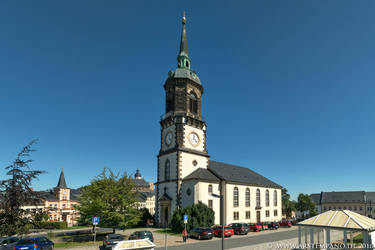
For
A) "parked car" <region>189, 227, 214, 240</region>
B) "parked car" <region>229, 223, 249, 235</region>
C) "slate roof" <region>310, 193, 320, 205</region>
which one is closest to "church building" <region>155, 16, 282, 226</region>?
"parked car" <region>229, 223, 249, 235</region>

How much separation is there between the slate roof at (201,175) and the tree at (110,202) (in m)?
10.4

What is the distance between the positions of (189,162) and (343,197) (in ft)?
281

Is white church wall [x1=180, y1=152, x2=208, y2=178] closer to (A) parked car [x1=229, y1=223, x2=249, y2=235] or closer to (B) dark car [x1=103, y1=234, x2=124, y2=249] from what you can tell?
(A) parked car [x1=229, y1=223, x2=249, y2=235]

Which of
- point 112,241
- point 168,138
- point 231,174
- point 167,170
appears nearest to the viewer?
point 112,241

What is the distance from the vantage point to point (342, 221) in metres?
13.5

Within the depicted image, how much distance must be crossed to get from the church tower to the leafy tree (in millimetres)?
4613

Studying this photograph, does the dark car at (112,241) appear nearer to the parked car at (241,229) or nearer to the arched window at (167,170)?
the parked car at (241,229)

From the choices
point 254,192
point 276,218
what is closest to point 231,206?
point 254,192

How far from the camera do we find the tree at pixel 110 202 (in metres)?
22.9

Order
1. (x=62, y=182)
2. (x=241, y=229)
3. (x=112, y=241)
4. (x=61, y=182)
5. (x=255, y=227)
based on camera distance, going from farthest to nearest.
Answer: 1. (x=62, y=182)
2. (x=61, y=182)
3. (x=255, y=227)
4. (x=241, y=229)
5. (x=112, y=241)

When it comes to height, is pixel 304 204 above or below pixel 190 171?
below

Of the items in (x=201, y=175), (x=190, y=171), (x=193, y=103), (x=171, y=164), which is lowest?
(x=201, y=175)

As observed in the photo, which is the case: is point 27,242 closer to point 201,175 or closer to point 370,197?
point 201,175

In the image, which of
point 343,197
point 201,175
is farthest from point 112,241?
point 343,197
